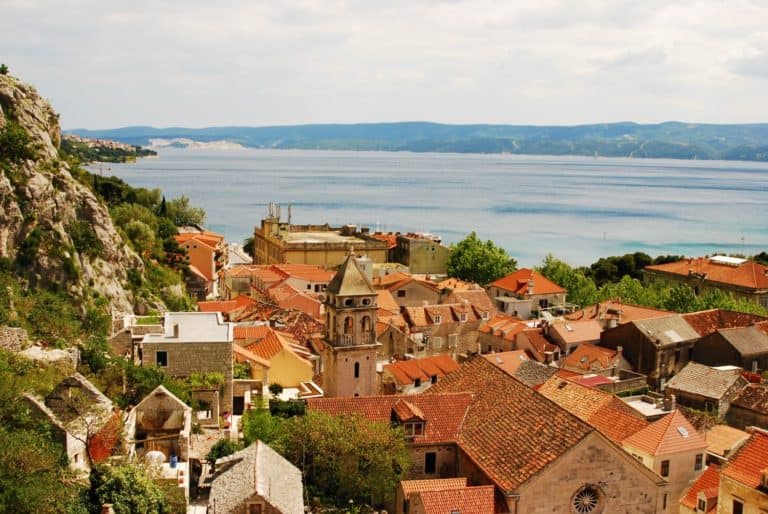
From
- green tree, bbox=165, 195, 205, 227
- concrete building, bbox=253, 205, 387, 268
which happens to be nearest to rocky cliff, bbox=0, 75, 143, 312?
concrete building, bbox=253, 205, 387, 268

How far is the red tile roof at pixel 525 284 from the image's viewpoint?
69912 millimetres

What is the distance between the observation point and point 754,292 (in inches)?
3051

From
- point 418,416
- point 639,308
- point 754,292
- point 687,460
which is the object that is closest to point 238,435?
point 418,416

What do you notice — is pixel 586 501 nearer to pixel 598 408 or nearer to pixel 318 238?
pixel 598 408

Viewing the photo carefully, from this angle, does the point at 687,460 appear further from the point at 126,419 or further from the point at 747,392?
the point at 126,419

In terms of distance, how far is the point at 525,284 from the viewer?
70.4 m

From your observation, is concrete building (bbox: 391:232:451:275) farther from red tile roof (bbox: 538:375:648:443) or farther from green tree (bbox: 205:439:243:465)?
green tree (bbox: 205:439:243:465)

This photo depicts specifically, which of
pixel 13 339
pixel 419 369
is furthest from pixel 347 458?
pixel 419 369

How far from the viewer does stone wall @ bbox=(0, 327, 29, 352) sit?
92.1 feet

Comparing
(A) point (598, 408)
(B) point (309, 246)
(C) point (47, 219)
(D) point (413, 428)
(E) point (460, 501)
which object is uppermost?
(C) point (47, 219)

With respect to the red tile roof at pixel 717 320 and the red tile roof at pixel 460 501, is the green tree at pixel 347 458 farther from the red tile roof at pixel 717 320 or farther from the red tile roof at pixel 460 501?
the red tile roof at pixel 717 320

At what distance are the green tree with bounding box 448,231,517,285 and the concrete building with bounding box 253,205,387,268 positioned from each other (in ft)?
35.0

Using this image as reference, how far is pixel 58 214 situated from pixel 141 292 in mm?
7767

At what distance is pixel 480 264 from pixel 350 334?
1983 inches
